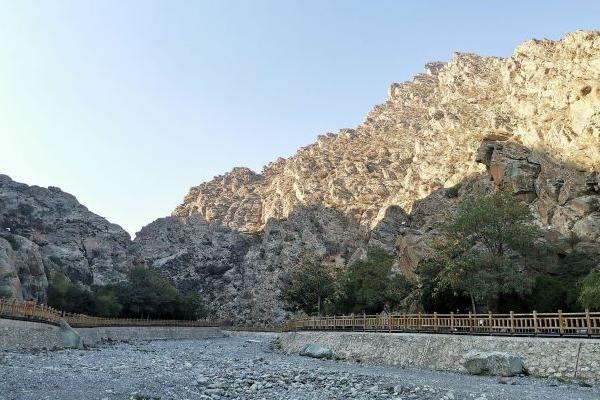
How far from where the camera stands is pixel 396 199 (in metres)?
145

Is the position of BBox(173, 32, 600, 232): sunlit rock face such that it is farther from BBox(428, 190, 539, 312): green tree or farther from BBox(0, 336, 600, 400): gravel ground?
BBox(0, 336, 600, 400): gravel ground

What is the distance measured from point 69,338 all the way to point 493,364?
3787 centimetres

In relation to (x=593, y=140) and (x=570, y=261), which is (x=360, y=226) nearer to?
(x=593, y=140)

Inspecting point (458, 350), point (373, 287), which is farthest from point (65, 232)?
point (458, 350)

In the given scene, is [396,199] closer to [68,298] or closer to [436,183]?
[436,183]

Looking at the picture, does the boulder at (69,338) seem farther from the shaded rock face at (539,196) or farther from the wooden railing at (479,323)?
the shaded rock face at (539,196)

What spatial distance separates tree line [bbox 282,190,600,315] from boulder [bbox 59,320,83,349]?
3680 cm

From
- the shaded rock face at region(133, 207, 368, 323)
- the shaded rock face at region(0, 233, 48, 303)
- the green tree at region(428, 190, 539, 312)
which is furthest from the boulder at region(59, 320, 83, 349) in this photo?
the shaded rock face at region(133, 207, 368, 323)

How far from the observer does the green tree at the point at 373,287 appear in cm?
6581

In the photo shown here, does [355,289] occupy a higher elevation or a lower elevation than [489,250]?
lower

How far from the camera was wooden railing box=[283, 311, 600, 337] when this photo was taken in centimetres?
2778

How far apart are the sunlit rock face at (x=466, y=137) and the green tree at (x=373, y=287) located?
3596 cm

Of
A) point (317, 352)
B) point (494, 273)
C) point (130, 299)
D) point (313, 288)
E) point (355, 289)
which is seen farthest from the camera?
point (130, 299)

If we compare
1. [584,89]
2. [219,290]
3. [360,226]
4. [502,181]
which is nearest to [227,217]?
[219,290]
